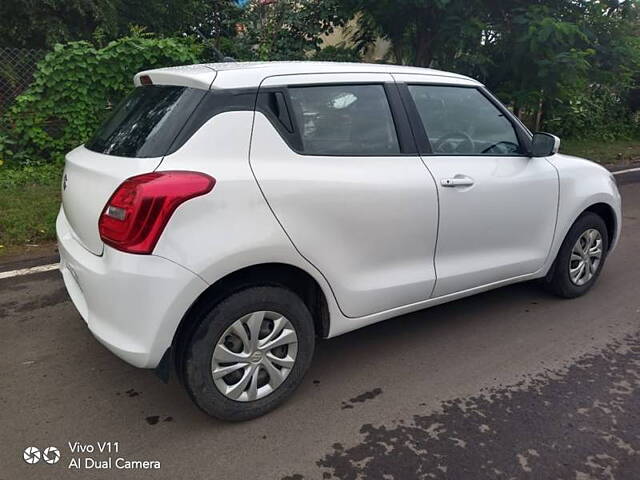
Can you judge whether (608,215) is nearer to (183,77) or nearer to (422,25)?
(183,77)

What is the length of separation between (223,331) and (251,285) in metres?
0.24

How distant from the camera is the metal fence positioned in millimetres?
7332

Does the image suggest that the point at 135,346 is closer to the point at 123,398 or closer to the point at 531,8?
the point at 123,398

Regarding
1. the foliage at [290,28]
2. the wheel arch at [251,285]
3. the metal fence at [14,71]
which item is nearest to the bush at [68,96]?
the metal fence at [14,71]

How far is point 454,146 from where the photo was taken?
10.9 ft

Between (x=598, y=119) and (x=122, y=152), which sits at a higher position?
(x=122, y=152)

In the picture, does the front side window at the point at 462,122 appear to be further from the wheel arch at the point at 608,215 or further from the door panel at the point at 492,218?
the wheel arch at the point at 608,215

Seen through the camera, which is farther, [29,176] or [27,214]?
[29,176]

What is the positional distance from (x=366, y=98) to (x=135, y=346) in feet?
5.76

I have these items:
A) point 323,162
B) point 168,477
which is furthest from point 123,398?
point 323,162

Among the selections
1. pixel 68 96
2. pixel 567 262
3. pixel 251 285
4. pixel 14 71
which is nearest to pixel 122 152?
pixel 251 285

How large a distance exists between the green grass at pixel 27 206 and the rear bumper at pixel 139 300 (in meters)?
3.12

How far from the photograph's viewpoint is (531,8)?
28.2 ft

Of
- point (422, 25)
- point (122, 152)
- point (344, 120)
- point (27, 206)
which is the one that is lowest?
point (27, 206)
